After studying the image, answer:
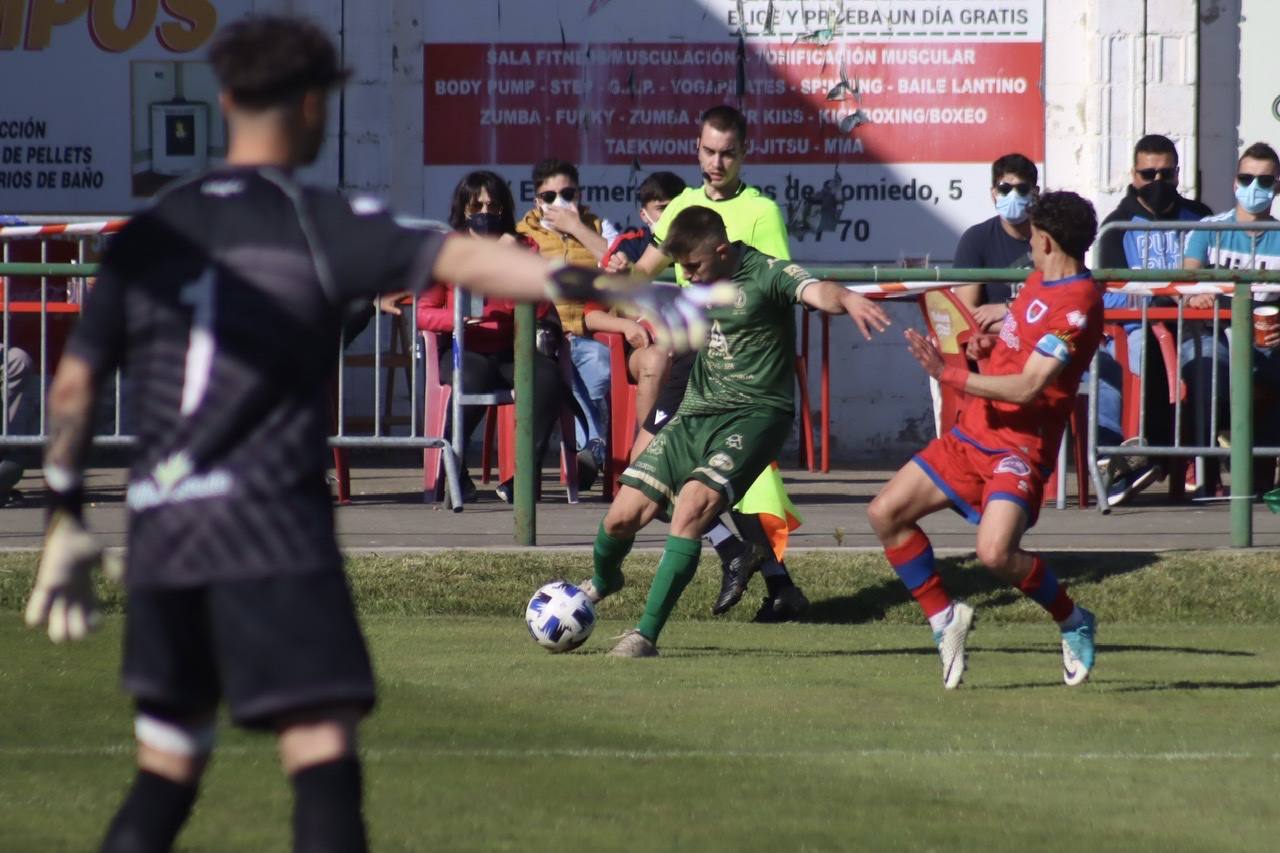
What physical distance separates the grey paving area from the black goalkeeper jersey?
21.2 ft

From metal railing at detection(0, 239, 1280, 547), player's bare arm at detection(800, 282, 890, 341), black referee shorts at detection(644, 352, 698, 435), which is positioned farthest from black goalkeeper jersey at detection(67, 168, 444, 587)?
black referee shorts at detection(644, 352, 698, 435)

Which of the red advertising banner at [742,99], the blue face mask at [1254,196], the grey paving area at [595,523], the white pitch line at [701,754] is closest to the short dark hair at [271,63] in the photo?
the white pitch line at [701,754]

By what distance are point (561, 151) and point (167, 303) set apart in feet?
40.0

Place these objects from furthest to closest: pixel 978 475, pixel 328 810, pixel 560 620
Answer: pixel 560 620
pixel 978 475
pixel 328 810

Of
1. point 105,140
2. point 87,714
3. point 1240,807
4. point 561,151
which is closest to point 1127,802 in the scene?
point 1240,807

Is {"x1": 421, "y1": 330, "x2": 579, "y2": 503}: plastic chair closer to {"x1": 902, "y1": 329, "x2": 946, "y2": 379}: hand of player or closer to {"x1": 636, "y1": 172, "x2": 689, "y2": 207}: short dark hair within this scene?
{"x1": 636, "y1": 172, "x2": 689, "y2": 207}: short dark hair

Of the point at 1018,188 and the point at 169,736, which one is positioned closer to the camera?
the point at 169,736

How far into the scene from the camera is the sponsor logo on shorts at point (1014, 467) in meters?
7.68

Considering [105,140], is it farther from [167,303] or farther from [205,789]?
[167,303]

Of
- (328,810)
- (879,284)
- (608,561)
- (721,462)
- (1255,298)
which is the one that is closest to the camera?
(328,810)

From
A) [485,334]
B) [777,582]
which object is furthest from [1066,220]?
[485,334]

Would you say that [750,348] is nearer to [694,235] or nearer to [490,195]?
[694,235]

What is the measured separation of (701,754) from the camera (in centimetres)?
635

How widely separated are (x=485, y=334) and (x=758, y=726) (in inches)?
201
